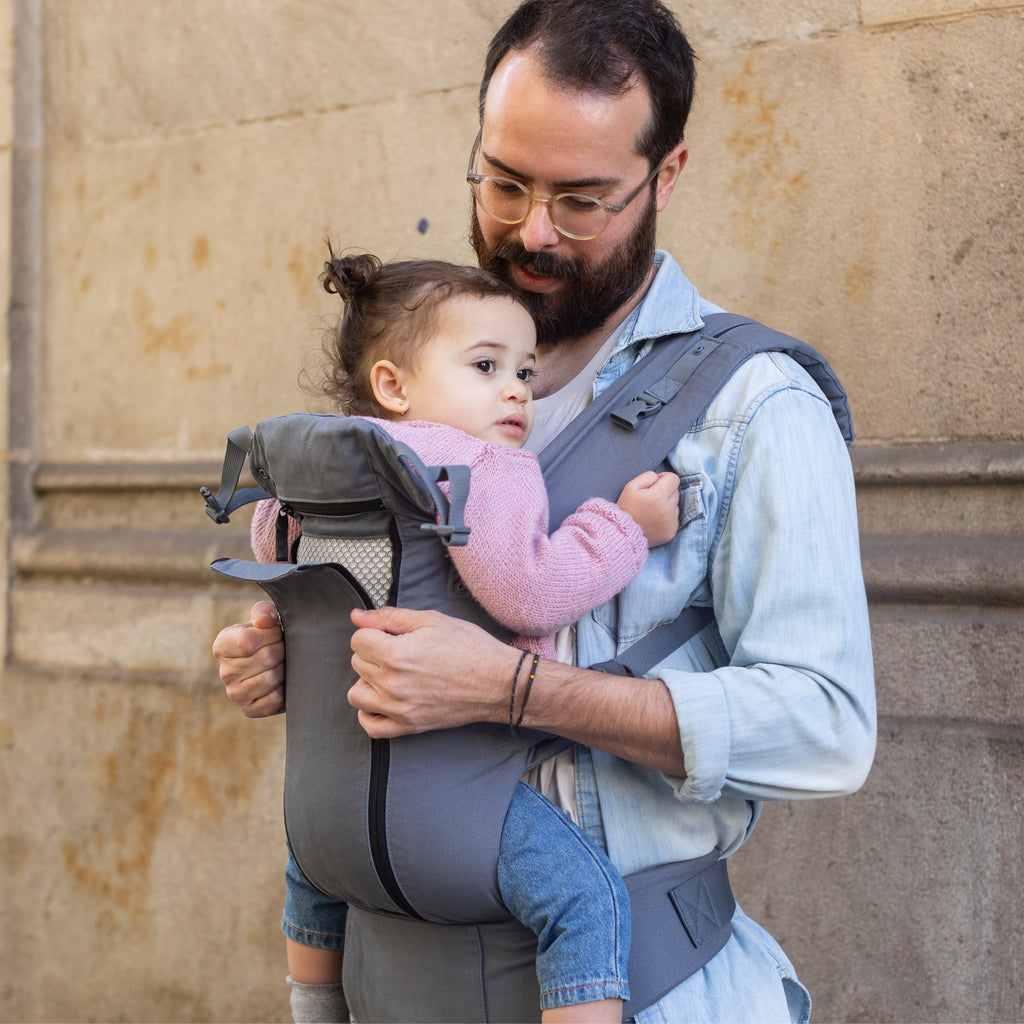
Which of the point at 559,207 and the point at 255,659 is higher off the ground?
the point at 559,207

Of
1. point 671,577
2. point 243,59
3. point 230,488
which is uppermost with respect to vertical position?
point 243,59

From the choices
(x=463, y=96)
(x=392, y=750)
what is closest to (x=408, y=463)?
(x=392, y=750)

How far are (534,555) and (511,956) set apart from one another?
21.5 inches

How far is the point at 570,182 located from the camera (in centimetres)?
181

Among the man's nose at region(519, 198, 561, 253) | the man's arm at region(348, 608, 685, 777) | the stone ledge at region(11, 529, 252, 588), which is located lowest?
the stone ledge at region(11, 529, 252, 588)

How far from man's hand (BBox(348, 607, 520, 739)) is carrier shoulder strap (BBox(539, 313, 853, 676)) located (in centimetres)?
18

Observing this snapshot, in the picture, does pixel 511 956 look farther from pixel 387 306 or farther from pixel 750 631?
pixel 387 306

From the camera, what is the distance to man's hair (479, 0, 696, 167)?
1792mm

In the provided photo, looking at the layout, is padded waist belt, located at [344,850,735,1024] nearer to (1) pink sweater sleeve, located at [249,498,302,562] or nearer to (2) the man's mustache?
(1) pink sweater sleeve, located at [249,498,302,562]

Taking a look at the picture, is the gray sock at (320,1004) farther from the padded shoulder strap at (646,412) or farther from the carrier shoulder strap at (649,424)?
the padded shoulder strap at (646,412)

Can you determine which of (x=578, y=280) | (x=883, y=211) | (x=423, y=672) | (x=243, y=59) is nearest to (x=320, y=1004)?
(x=423, y=672)

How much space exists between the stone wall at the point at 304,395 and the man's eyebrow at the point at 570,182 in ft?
3.90

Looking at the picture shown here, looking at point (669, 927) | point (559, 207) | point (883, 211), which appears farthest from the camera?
point (883, 211)

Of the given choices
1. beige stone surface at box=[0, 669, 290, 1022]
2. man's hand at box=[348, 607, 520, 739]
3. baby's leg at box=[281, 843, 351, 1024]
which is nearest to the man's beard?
man's hand at box=[348, 607, 520, 739]
